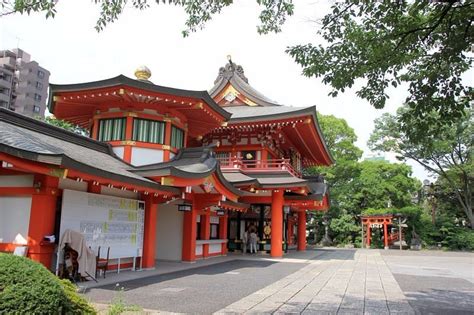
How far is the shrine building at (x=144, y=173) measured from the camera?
30.7 feet

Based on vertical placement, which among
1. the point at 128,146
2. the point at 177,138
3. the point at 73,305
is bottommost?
the point at 73,305

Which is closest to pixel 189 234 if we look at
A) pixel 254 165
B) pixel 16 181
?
pixel 254 165

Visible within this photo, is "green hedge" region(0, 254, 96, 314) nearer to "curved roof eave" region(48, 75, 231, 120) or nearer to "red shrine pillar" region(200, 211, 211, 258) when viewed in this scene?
"curved roof eave" region(48, 75, 231, 120)

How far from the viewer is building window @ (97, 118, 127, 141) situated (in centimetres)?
1462

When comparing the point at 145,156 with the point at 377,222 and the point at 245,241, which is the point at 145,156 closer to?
the point at 245,241

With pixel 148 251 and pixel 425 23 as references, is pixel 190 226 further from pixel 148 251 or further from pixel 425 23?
pixel 425 23

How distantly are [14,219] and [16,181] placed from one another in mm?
921

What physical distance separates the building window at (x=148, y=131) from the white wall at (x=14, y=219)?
18.2ft

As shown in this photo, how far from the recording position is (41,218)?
9266 millimetres

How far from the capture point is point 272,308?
25.5ft

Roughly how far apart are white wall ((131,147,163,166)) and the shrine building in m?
0.04

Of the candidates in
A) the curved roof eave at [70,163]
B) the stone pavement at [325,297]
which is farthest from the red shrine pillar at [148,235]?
the stone pavement at [325,297]

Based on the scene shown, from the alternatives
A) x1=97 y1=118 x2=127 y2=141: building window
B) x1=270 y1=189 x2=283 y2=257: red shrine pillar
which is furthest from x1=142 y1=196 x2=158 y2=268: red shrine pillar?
x1=270 y1=189 x2=283 y2=257: red shrine pillar

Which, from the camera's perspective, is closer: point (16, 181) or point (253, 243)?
point (16, 181)
